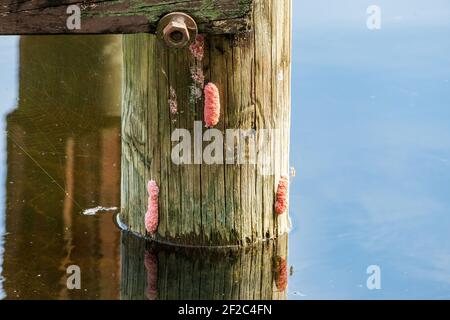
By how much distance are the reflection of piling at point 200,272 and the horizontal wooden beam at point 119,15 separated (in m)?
1.21

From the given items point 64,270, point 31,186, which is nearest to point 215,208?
point 64,270

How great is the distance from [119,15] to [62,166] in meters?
1.95

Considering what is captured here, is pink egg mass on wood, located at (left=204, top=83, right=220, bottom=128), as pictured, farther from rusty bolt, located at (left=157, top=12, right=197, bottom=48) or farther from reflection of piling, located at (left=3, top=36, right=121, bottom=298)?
reflection of piling, located at (left=3, top=36, right=121, bottom=298)

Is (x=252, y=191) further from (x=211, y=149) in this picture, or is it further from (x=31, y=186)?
(x=31, y=186)

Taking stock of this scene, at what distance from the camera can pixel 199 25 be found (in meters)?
6.32

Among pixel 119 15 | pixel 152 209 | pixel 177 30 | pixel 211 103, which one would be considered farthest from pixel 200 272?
pixel 119 15

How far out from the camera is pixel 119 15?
20.7 feet

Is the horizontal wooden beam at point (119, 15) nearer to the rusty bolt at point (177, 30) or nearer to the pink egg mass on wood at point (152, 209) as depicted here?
the rusty bolt at point (177, 30)

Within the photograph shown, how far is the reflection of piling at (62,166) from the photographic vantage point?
6602 millimetres

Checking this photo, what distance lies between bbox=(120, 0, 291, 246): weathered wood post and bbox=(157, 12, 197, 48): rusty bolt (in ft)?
0.18

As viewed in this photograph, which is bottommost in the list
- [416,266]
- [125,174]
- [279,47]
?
[416,266]

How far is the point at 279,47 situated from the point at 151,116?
762 millimetres

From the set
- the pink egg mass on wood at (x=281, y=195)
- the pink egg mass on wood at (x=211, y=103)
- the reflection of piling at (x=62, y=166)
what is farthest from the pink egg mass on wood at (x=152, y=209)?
the pink egg mass on wood at (x=281, y=195)

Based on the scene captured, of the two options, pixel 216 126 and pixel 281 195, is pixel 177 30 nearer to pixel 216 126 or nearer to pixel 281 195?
pixel 216 126
